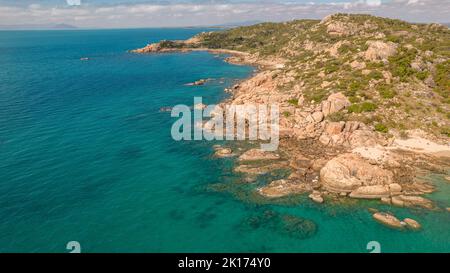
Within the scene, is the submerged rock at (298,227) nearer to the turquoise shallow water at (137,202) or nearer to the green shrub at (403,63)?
the turquoise shallow water at (137,202)

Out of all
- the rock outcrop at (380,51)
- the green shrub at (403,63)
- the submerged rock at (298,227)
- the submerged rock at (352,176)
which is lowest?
the submerged rock at (298,227)

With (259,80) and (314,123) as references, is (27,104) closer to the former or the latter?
(259,80)

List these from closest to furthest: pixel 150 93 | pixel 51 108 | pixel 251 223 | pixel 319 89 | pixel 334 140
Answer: pixel 251 223, pixel 334 140, pixel 319 89, pixel 51 108, pixel 150 93

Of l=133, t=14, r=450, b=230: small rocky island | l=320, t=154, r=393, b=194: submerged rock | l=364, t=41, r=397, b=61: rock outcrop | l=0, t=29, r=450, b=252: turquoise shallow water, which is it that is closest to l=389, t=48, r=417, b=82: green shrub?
l=133, t=14, r=450, b=230: small rocky island

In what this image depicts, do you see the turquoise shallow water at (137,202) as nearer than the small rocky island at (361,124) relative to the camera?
Yes

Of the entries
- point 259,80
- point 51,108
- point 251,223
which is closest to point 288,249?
point 251,223

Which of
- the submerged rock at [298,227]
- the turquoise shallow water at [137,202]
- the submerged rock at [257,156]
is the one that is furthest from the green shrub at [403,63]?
the submerged rock at [298,227]

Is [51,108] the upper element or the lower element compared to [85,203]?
upper

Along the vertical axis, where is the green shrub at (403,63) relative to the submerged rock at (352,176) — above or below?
above

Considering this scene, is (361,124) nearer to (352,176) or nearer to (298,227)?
(352,176)
